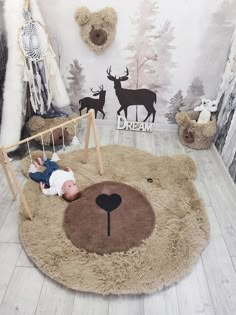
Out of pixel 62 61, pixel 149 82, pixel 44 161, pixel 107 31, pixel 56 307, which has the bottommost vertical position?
pixel 56 307

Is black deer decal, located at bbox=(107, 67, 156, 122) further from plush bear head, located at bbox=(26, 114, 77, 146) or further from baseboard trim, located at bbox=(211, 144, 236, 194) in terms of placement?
baseboard trim, located at bbox=(211, 144, 236, 194)

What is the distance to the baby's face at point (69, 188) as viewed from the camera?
5.64 ft

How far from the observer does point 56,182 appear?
1.76 m

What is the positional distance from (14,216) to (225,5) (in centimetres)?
208

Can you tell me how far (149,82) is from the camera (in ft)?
7.90

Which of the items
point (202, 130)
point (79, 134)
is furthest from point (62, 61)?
point (202, 130)

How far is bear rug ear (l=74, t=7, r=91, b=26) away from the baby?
3.67ft

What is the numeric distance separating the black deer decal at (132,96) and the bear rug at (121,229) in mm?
692

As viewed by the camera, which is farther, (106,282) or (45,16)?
(45,16)

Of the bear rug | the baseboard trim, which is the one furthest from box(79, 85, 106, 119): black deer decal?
A: the baseboard trim

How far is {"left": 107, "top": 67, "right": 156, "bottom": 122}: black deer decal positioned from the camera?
2.41 meters

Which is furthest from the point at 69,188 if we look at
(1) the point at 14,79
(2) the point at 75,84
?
(2) the point at 75,84

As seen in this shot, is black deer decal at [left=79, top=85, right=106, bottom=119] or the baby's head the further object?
black deer decal at [left=79, top=85, right=106, bottom=119]

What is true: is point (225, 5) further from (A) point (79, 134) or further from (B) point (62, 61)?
(A) point (79, 134)
